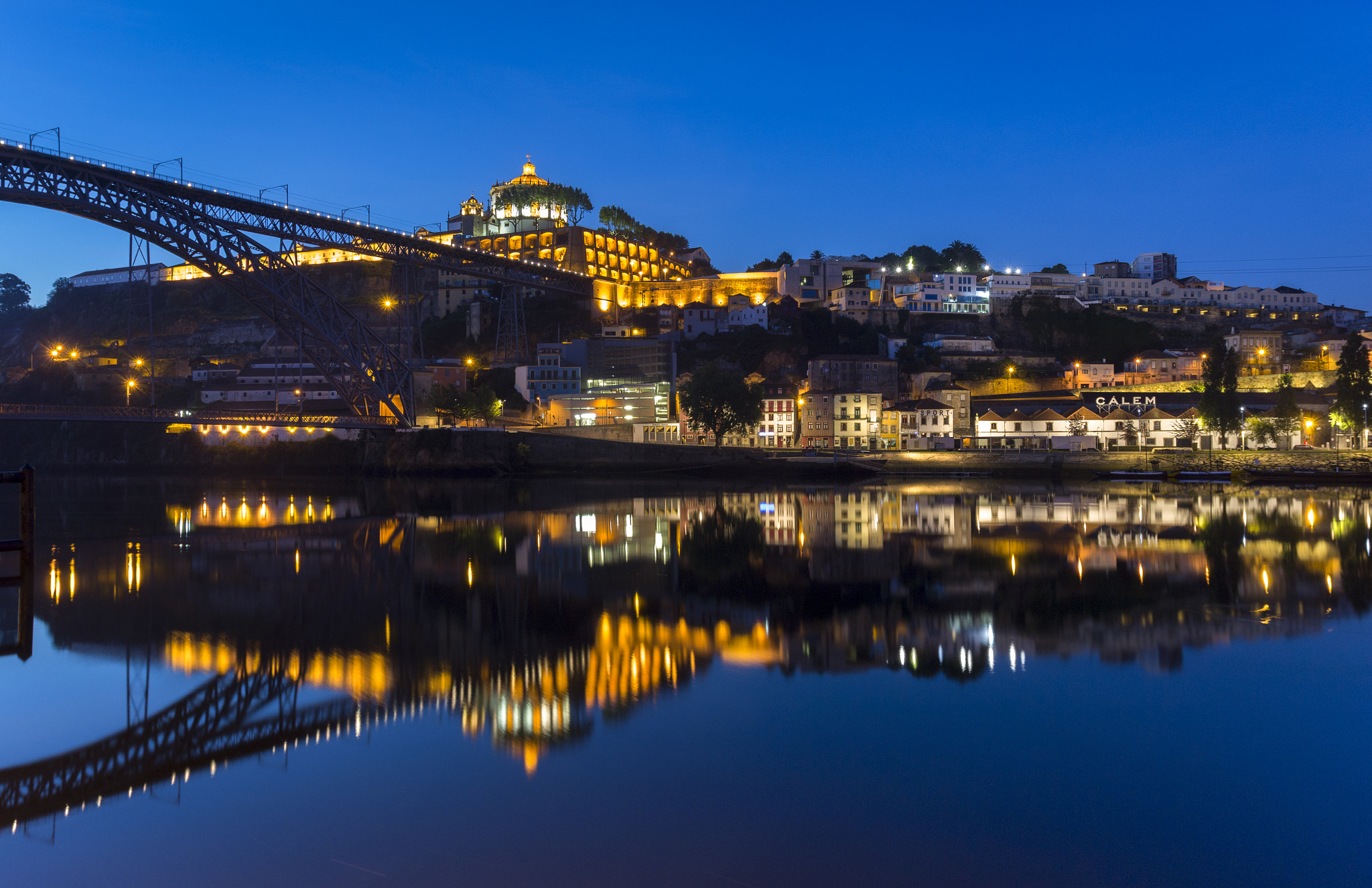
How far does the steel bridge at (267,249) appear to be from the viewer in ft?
81.7

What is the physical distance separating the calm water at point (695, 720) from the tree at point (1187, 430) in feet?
95.1

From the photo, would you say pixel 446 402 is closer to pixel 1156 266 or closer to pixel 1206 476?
pixel 1206 476

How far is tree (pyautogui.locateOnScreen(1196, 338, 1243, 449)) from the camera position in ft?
127

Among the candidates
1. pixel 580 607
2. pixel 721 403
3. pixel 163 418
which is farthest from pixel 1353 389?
pixel 163 418

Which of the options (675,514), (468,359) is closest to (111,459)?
(468,359)

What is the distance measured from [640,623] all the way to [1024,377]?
50621 mm

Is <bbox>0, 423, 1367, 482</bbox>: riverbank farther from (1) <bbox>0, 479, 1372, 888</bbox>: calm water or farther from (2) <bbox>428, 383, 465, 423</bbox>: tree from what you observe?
(1) <bbox>0, 479, 1372, 888</bbox>: calm water

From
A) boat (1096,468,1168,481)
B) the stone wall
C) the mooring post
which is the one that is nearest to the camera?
the mooring post

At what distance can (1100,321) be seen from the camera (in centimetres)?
6294

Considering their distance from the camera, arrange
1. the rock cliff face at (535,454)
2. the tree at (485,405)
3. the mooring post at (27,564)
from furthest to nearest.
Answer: the tree at (485,405)
the rock cliff face at (535,454)
the mooring post at (27,564)

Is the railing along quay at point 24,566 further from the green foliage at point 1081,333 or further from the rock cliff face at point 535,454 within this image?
the green foliage at point 1081,333

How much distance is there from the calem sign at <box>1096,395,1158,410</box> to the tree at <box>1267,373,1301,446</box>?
5086 millimetres

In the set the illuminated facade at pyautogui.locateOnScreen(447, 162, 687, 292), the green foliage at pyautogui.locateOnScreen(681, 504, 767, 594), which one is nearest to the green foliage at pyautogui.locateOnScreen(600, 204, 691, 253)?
the illuminated facade at pyautogui.locateOnScreen(447, 162, 687, 292)

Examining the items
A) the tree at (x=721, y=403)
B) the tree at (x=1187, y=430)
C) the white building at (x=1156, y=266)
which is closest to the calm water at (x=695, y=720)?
the tree at (x=721, y=403)
